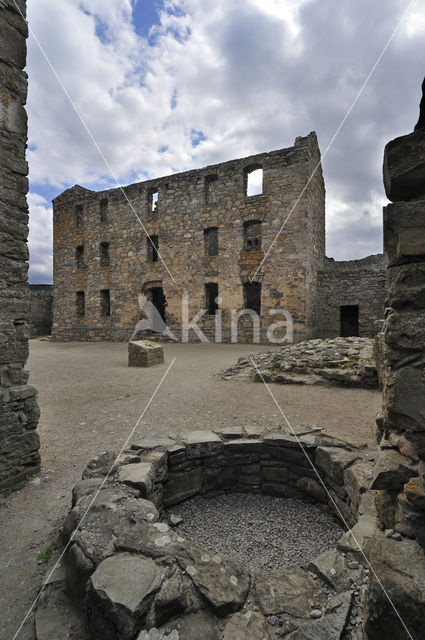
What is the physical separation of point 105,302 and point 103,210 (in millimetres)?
5143

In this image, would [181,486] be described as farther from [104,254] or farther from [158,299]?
[104,254]

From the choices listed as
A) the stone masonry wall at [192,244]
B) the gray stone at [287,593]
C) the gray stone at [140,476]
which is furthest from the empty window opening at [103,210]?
the gray stone at [287,593]

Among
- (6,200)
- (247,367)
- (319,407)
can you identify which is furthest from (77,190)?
(319,407)

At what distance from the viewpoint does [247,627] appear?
1497 millimetres

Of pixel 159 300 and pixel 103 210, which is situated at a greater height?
pixel 103 210

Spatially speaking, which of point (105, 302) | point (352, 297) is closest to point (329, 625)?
point (352, 297)

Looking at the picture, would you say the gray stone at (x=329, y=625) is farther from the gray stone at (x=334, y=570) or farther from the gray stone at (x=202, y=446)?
the gray stone at (x=202, y=446)

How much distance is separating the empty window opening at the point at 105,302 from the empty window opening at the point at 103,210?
12.9 ft

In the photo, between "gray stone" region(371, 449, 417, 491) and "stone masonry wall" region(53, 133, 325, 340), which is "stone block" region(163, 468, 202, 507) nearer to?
"gray stone" region(371, 449, 417, 491)

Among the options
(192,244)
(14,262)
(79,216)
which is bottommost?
(14,262)

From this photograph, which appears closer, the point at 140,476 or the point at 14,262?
the point at 140,476

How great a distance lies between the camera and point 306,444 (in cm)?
326

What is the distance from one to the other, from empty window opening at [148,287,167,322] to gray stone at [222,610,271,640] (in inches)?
584

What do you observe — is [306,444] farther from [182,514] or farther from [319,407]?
[319,407]
